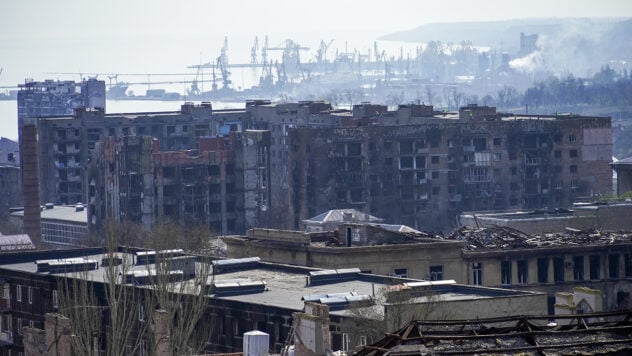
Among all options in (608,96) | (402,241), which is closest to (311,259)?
(402,241)

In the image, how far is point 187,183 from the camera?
2817 inches

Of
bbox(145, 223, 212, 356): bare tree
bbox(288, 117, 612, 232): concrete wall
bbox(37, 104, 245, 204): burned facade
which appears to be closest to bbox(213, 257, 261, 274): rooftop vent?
bbox(145, 223, 212, 356): bare tree

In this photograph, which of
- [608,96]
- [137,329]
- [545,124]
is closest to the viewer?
[137,329]

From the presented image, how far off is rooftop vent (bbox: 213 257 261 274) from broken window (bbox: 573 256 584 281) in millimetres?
9096

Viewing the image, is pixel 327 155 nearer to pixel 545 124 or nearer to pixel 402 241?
pixel 545 124

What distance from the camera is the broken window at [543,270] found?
4075 cm

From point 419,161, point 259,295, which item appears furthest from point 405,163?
point 259,295

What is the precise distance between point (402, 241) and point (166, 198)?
34.3m

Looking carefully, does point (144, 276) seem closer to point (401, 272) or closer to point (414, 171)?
point (401, 272)

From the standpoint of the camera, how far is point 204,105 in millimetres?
90438

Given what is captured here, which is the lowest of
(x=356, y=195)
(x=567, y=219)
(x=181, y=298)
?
(x=356, y=195)

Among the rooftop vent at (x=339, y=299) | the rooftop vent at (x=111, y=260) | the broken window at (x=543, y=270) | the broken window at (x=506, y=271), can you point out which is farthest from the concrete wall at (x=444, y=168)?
the rooftop vent at (x=339, y=299)

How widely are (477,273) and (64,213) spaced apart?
3798 centimetres

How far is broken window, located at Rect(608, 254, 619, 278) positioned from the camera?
41906mm
